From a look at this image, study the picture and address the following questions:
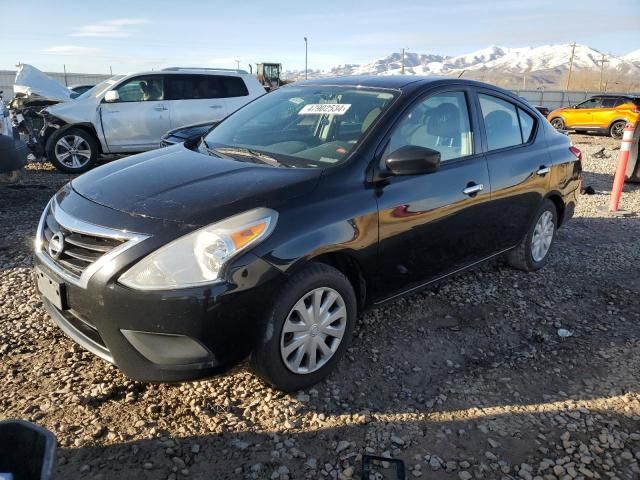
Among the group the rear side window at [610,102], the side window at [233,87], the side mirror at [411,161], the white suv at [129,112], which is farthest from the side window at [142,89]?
the rear side window at [610,102]

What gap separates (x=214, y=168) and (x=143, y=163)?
20.4 inches

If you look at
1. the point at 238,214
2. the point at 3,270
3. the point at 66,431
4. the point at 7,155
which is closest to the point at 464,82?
the point at 238,214

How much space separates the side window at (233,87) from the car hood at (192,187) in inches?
269

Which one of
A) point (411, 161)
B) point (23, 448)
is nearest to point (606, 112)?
point (411, 161)

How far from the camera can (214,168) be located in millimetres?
2953

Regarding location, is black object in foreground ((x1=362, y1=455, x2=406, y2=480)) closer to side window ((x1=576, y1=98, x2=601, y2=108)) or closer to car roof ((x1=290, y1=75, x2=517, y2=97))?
car roof ((x1=290, y1=75, x2=517, y2=97))

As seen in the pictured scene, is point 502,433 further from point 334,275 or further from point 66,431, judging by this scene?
point 66,431

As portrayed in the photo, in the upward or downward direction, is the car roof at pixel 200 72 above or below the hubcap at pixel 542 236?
above

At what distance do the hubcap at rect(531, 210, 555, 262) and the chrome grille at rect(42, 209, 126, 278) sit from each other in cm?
355

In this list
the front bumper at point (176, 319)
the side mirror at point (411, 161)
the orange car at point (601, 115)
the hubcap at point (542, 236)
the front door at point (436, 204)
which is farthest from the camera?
the orange car at point (601, 115)

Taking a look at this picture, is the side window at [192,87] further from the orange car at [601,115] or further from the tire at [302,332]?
the orange car at [601,115]

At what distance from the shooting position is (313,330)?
264cm

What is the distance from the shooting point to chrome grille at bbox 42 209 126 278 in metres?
2.34

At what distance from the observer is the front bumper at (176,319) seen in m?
2.22
